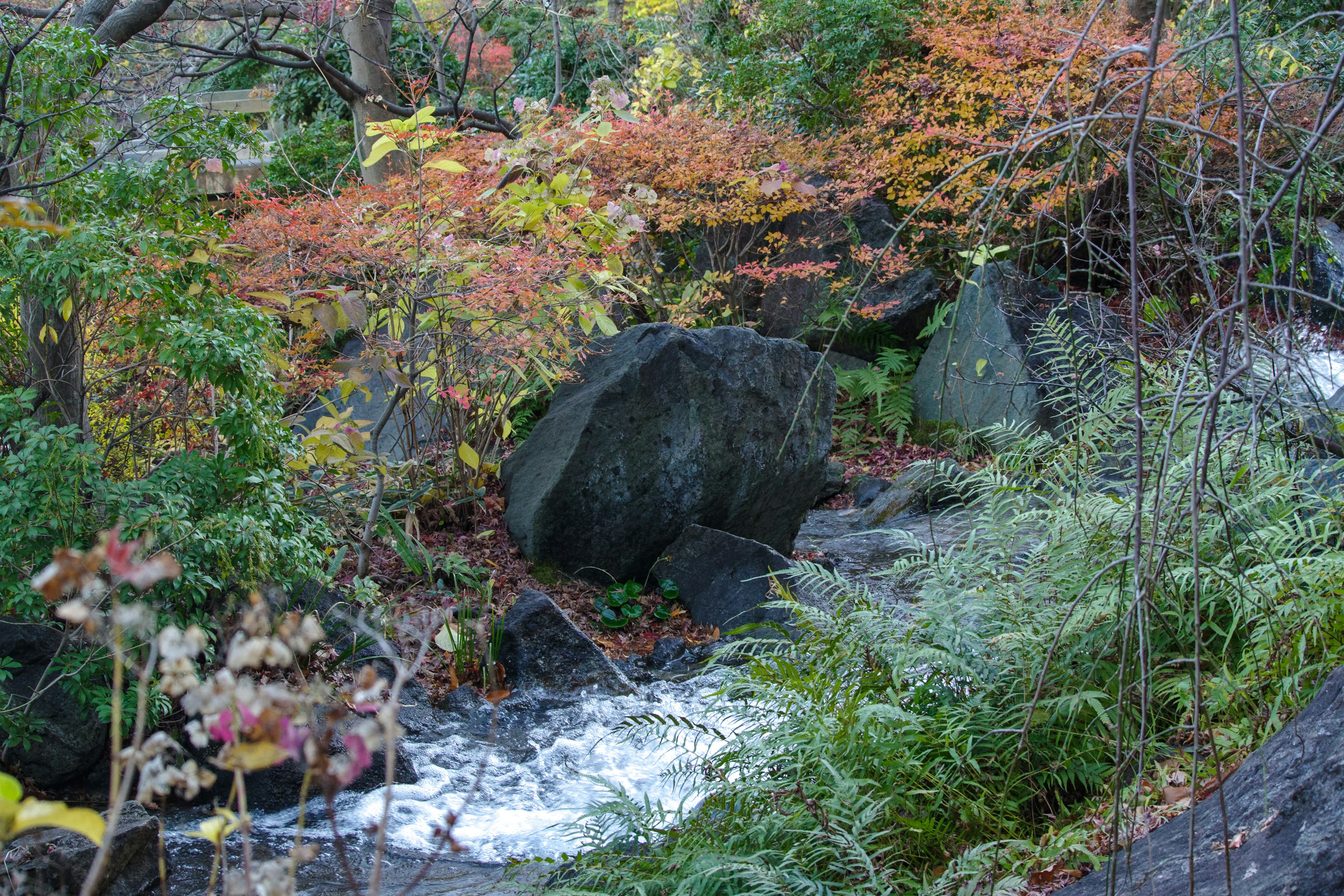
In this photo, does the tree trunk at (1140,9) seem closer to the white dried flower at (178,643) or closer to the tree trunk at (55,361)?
the tree trunk at (55,361)

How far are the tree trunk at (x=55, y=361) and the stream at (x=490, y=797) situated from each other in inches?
63.9

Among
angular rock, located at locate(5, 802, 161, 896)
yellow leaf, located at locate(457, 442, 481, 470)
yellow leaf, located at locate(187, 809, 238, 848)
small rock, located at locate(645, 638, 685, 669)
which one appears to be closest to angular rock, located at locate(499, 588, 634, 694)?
small rock, located at locate(645, 638, 685, 669)

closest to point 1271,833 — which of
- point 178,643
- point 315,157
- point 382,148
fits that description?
point 178,643

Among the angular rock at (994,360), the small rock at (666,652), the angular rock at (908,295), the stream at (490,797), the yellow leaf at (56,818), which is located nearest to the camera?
the yellow leaf at (56,818)

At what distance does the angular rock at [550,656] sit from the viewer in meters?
4.93

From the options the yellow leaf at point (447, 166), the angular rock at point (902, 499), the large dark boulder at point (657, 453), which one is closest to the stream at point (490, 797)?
the large dark boulder at point (657, 453)

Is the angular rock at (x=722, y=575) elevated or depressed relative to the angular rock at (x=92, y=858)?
depressed

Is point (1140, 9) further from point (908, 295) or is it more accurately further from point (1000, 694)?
point (1000, 694)

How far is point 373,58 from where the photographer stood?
25.4 ft

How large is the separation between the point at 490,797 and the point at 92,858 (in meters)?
1.54

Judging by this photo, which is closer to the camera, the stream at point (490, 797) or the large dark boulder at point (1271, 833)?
the large dark boulder at point (1271, 833)

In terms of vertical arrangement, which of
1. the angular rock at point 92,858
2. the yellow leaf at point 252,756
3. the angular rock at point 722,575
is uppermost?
the yellow leaf at point 252,756

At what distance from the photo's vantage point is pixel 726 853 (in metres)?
2.57

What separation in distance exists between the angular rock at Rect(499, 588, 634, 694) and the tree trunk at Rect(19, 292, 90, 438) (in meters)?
2.23
